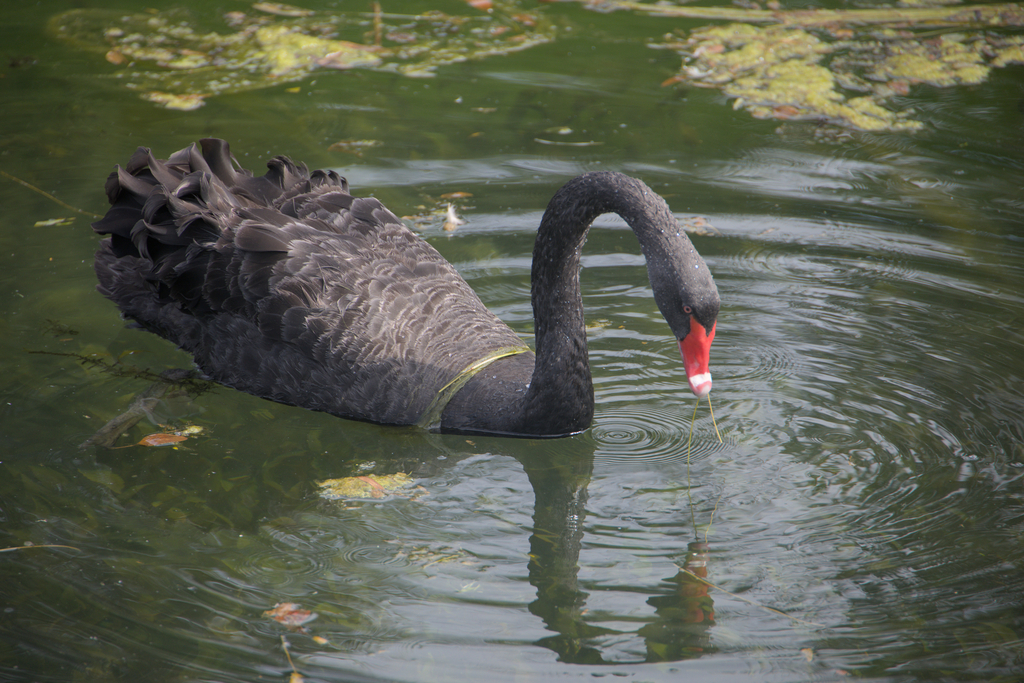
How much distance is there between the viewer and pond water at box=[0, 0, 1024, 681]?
3.35 meters

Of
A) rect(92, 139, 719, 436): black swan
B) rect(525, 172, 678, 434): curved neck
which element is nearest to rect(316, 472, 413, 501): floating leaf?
rect(92, 139, 719, 436): black swan

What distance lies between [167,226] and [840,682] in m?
3.91

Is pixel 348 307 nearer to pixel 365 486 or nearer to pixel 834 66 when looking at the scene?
pixel 365 486

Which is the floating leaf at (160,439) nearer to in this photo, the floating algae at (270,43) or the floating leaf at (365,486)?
the floating leaf at (365,486)

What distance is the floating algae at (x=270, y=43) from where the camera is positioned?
29.6ft

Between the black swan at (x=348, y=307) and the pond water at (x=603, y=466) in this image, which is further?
the black swan at (x=348, y=307)

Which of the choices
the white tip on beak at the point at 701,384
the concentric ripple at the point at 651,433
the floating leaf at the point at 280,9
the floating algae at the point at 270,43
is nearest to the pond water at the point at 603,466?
the concentric ripple at the point at 651,433

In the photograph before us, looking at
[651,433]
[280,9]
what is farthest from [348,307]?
[280,9]

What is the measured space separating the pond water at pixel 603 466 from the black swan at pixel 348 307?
195 millimetres

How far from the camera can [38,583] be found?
3596mm

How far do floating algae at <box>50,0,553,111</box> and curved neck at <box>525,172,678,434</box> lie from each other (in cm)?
532

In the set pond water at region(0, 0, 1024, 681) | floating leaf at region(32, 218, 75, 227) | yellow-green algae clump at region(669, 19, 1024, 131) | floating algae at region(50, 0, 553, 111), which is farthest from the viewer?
floating algae at region(50, 0, 553, 111)

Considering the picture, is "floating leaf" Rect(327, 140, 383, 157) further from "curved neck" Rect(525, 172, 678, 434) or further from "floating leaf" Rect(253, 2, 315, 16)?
"curved neck" Rect(525, 172, 678, 434)

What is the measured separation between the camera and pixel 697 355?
12.2 ft
